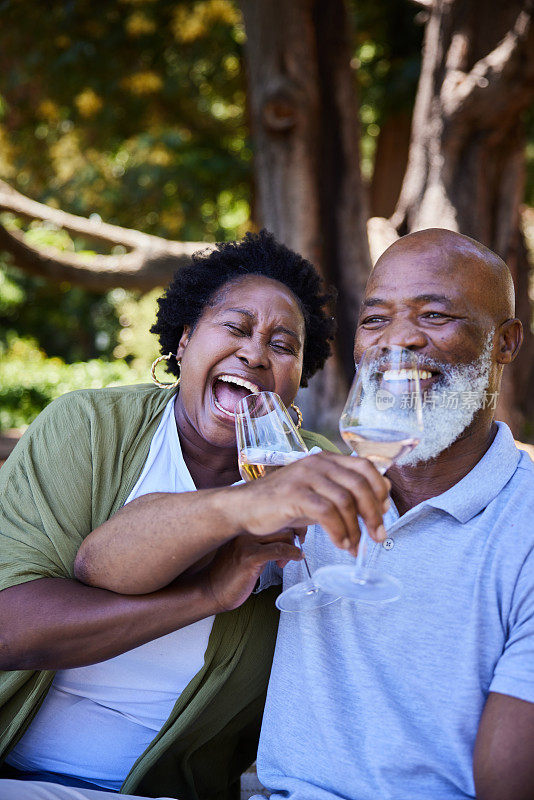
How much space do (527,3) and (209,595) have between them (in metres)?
6.01

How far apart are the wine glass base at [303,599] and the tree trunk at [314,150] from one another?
15.4ft

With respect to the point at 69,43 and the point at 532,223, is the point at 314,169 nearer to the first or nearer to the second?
the point at 69,43

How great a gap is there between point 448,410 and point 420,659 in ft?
2.37

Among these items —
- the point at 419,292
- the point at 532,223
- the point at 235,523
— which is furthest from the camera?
the point at 532,223

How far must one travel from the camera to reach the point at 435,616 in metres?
2.12

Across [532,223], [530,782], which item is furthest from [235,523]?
[532,223]

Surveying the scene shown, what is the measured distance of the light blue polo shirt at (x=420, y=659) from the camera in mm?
2010

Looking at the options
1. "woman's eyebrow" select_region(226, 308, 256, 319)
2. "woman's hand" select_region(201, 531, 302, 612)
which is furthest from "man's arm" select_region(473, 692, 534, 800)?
"woman's eyebrow" select_region(226, 308, 256, 319)

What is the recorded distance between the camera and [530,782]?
1.80 metres

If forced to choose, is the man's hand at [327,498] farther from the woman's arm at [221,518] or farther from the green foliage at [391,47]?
the green foliage at [391,47]

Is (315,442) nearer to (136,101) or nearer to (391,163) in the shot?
(391,163)

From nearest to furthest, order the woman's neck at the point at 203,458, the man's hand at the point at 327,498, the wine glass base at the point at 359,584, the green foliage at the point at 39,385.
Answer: the man's hand at the point at 327,498 → the wine glass base at the point at 359,584 → the woman's neck at the point at 203,458 → the green foliage at the point at 39,385

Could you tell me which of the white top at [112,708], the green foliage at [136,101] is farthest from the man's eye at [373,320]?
the green foliage at [136,101]

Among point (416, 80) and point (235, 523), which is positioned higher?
point (416, 80)
